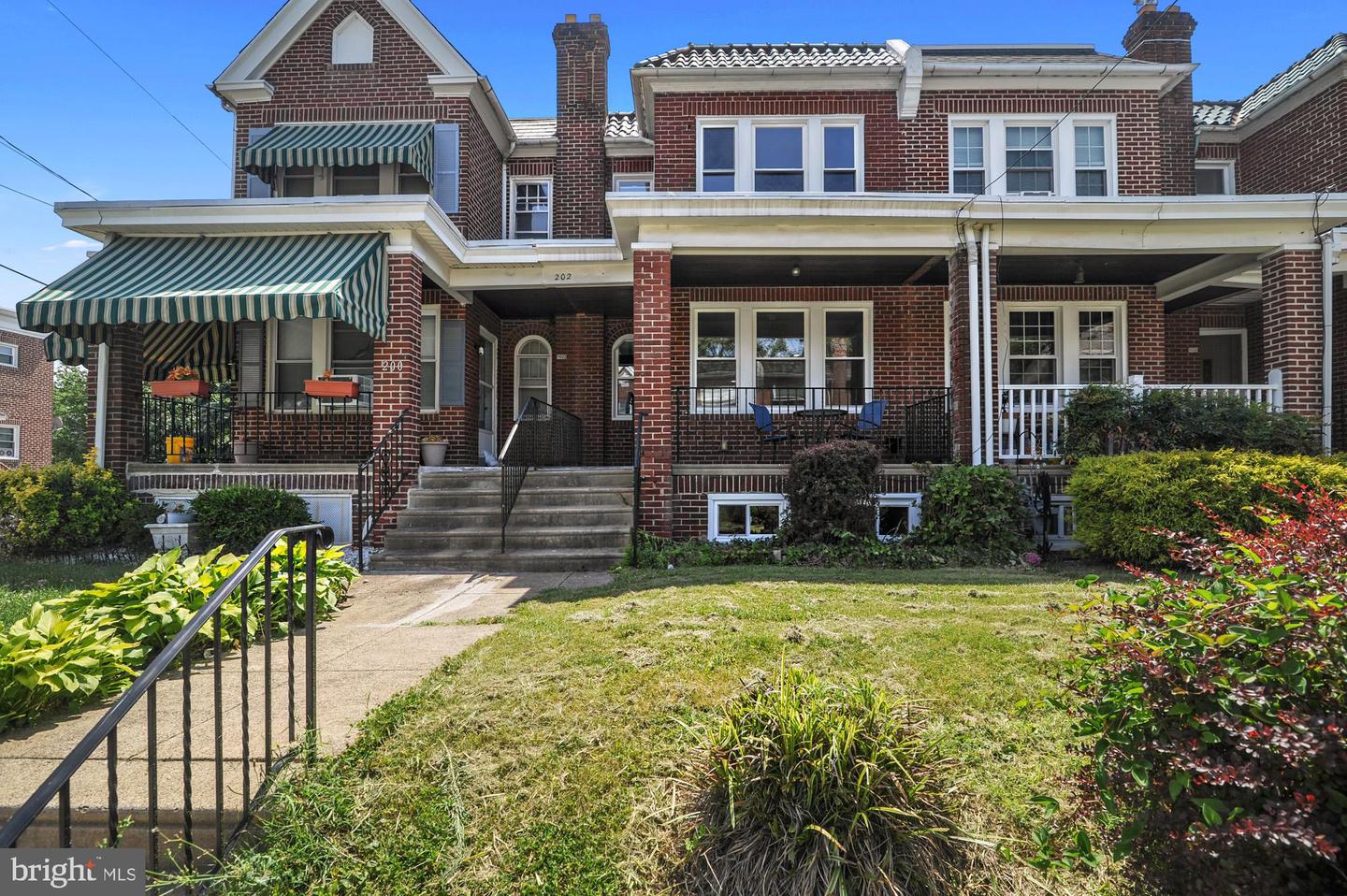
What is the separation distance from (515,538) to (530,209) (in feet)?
30.3

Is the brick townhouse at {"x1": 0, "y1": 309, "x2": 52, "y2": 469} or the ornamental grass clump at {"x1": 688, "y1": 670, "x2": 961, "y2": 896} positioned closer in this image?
the ornamental grass clump at {"x1": 688, "y1": 670, "x2": 961, "y2": 896}

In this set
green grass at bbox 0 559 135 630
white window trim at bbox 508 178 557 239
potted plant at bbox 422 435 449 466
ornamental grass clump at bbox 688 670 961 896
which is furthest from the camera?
white window trim at bbox 508 178 557 239

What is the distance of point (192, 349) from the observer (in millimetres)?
12750

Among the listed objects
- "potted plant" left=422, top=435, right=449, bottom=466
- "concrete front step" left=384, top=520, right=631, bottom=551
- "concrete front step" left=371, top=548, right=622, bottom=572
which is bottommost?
"concrete front step" left=371, top=548, right=622, bottom=572

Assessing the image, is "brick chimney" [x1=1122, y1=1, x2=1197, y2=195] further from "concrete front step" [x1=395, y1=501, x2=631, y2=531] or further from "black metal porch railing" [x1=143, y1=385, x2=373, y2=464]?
"black metal porch railing" [x1=143, y1=385, x2=373, y2=464]

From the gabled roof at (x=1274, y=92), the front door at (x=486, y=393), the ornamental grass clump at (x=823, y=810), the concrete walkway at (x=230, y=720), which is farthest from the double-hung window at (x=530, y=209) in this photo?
the ornamental grass clump at (x=823, y=810)

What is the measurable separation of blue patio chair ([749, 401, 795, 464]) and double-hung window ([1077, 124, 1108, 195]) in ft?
21.2

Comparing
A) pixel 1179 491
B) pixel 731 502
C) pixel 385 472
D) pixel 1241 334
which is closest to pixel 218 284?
pixel 385 472

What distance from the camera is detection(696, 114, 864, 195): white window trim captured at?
40.6 feet

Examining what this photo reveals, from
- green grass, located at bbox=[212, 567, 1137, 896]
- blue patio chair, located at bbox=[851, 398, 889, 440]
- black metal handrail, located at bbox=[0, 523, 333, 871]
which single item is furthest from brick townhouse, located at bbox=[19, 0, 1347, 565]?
black metal handrail, located at bbox=[0, 523, 333, 871]

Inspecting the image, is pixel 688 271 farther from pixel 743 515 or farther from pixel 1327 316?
pixel 1327 316

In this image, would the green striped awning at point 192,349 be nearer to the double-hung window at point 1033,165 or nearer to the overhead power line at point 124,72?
the overhead power line at point 124,72

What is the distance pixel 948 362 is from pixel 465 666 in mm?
9865

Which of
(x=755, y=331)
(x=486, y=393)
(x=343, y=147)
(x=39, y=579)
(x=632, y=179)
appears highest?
(x=632, y=179)
